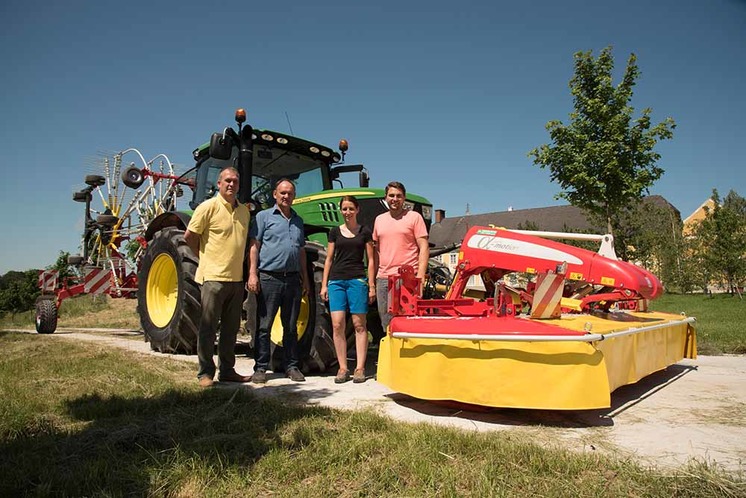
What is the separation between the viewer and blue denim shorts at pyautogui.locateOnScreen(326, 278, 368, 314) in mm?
4613

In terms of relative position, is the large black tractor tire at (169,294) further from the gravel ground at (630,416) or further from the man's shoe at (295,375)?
the man's shoe at (295,375)

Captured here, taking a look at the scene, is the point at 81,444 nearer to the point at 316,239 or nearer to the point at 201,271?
the point at 201,271

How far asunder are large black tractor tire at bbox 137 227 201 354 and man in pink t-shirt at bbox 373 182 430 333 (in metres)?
2.41

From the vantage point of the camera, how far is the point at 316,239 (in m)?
5.75

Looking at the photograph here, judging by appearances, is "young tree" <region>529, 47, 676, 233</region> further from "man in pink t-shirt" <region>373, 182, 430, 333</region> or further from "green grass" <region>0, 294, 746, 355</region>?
"man in pink t-shirt" <region>373, 182, 430, 333</region>

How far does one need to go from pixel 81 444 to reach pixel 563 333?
293cm

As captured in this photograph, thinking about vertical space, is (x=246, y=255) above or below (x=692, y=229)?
below

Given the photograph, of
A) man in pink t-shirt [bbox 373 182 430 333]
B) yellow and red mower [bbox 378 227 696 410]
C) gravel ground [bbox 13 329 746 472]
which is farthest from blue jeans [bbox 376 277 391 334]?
gravel ground [bbox 13 329 746 472]

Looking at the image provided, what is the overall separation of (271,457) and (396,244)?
2.38m

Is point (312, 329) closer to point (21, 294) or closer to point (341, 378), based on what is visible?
point (341, 378)

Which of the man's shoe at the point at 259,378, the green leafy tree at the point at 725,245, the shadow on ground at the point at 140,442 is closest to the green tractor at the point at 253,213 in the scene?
the man's shoe at the point at 259,378

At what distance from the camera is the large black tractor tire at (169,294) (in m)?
5.76

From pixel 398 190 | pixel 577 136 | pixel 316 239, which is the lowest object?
pixel 316 239

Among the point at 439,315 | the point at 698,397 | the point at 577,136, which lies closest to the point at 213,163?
the point at 439,315
